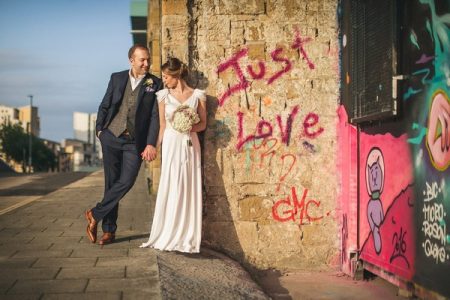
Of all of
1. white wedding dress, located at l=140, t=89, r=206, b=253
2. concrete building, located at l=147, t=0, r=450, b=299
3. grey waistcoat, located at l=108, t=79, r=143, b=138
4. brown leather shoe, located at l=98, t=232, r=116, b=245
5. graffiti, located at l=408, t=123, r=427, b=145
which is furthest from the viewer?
concrete building, located at l=147, t=0, r=450, b=299

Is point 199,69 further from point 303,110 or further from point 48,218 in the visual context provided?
point 48,218

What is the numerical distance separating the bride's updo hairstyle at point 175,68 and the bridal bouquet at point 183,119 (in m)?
0.34

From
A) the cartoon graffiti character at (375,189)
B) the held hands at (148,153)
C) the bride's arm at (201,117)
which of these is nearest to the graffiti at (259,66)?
the bride's arm at (201,117)

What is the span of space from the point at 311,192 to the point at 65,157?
110599mm

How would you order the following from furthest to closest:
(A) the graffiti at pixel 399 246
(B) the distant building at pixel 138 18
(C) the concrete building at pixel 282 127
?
(B) the distant building at pixel 138 18 < (C) the concrete building at pixel 282 127 < (A) the graffiti at pixel 399 246

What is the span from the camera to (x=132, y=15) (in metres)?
16.7

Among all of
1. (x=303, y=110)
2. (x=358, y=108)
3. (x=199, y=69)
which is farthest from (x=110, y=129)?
(x=358, y=108)

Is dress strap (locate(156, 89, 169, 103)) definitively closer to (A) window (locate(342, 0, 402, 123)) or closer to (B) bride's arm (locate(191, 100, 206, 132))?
(B) bride's arm (locate(191, 100, 206, 132))

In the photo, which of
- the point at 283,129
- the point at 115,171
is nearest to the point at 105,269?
the point at 115,171

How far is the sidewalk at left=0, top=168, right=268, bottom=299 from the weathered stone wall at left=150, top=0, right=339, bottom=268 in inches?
25.2

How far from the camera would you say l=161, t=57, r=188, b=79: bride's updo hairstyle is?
5062 mm

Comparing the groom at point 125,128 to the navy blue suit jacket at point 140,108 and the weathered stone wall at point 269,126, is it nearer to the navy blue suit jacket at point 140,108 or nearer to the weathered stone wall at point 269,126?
the navy blue suit jacket at point 140,108

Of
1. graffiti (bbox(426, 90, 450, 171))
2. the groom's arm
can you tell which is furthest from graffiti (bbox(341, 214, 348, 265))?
the groom's arm

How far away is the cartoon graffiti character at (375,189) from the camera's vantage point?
16.2ft
